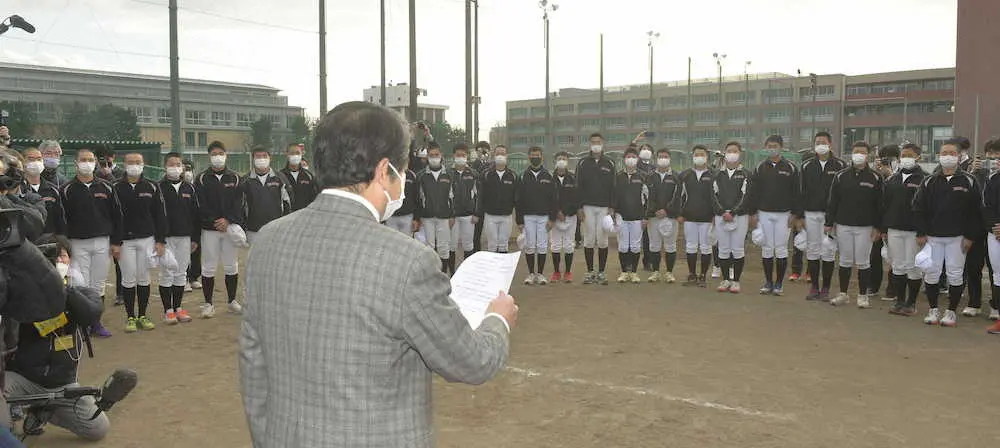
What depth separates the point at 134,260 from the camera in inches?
371

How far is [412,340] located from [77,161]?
849cm

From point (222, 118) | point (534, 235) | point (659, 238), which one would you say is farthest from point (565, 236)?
point (222, 118)

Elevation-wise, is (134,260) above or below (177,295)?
above

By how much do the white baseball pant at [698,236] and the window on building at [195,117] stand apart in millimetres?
76623

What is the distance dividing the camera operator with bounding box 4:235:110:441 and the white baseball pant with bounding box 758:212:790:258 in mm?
9543

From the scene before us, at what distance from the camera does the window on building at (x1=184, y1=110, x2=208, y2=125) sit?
78812 millimetres

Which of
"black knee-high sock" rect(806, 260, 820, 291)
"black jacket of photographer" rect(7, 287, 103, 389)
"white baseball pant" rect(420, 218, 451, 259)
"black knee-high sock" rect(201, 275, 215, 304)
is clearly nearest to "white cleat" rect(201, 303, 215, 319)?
"black knee-high sock" rect(201, 275, 215, 304)

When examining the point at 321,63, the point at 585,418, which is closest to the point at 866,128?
the point at 321,63

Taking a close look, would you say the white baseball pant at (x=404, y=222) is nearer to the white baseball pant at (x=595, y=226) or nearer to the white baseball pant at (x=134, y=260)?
the white baseball pant at (x=595, y=226)

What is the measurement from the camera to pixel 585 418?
19.1 feet

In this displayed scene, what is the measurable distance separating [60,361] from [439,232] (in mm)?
7672

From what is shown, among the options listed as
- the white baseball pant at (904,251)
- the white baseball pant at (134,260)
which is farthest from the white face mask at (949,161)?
the white baseball pant at (134,260)

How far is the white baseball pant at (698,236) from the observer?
12.3 metres

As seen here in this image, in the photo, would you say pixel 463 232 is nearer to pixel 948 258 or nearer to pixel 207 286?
pixel 207 286
